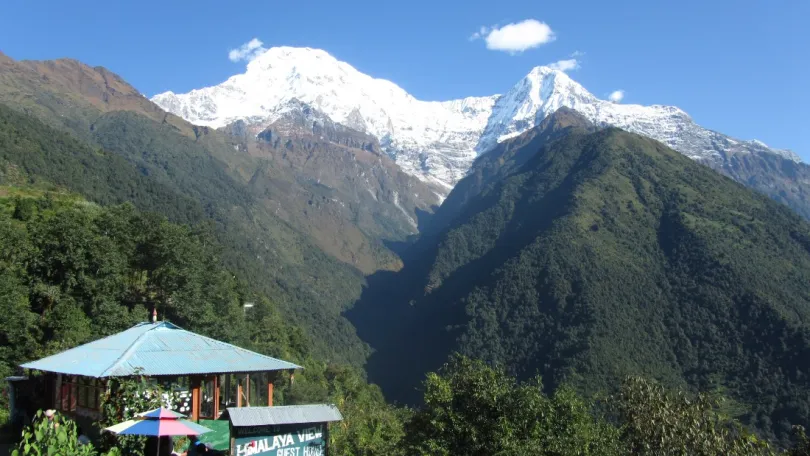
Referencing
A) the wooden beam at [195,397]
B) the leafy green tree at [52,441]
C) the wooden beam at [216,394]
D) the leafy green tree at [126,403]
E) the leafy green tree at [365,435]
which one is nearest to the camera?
the leafy green tree at [52,441]

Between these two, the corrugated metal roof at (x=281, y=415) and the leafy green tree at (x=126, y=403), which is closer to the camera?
the corrugated metal roof at (x=281, y=415)

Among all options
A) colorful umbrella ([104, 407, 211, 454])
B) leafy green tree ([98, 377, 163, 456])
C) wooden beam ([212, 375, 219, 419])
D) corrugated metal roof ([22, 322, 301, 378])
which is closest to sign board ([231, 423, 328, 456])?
colorful umbrella ([104, 407, 211, 454])

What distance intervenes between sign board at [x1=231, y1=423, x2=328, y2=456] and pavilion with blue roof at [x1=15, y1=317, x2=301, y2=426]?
5452mm

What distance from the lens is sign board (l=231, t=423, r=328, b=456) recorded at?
58.1 ft

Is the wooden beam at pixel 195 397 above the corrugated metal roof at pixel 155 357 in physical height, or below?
below

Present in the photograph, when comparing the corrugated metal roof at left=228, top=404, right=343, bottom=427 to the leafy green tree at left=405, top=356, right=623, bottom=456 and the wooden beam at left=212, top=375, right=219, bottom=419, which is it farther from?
the wooden beam at left=212, top=375, right=219, bottom=419

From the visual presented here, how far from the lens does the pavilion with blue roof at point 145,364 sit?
74.3 ft

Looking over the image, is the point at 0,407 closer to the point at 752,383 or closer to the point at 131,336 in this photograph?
the point at 131,336

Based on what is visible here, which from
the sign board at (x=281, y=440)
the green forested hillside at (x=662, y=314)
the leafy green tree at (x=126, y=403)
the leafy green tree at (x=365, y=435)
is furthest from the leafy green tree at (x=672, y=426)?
the green forested hillside at (x=662, y=314)

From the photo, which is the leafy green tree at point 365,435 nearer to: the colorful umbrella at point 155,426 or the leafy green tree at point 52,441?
the colorful umbrella at point 155,426

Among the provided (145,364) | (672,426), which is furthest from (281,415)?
(672,426)

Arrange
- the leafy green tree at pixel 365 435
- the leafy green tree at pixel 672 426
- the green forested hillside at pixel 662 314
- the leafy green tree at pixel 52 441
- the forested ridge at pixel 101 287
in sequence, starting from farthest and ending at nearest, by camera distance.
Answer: the green forested hillside at pixel 662 314, the forested ridge at pixel 101 287, the leafy green tree at pixel 365 435, the leafy green tree at pixel 672 426, the leafy green tree at pixel 52 441

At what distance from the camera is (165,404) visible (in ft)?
69.1

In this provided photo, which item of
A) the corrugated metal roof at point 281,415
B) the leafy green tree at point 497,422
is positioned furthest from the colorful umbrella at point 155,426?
the leafy green tree at point 497,422
